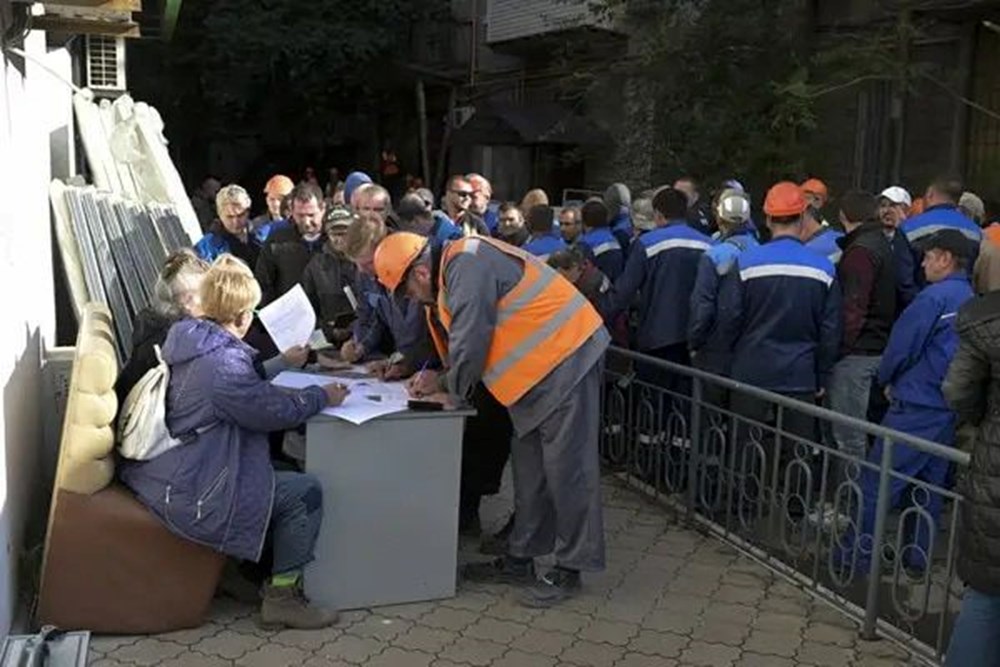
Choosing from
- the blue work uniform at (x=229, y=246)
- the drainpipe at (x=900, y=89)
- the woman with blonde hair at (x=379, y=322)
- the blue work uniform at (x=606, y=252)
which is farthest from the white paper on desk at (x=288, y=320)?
the drainpipe at (x=900, y=89)

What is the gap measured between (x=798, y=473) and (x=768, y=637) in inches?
33.3

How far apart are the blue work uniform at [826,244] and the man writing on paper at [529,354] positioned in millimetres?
2067

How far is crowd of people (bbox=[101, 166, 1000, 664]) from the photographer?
147 inches

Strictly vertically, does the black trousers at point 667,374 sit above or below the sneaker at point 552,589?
above

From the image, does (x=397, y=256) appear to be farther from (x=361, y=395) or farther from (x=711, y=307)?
(x=711, y=307)

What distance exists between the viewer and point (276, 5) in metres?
18.4

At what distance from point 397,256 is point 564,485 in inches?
43.7

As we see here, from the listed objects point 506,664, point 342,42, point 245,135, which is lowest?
point 506,664

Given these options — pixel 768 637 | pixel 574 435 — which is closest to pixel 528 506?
pixel 574 435

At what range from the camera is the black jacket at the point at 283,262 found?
5.72 m

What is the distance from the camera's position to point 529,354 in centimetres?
401

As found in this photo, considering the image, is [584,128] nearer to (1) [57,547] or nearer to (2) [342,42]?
(2) [342,42]

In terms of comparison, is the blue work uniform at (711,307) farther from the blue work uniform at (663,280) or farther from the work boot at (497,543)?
the work boot at (497,543)

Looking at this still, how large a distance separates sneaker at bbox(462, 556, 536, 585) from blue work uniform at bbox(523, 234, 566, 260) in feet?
7.79
